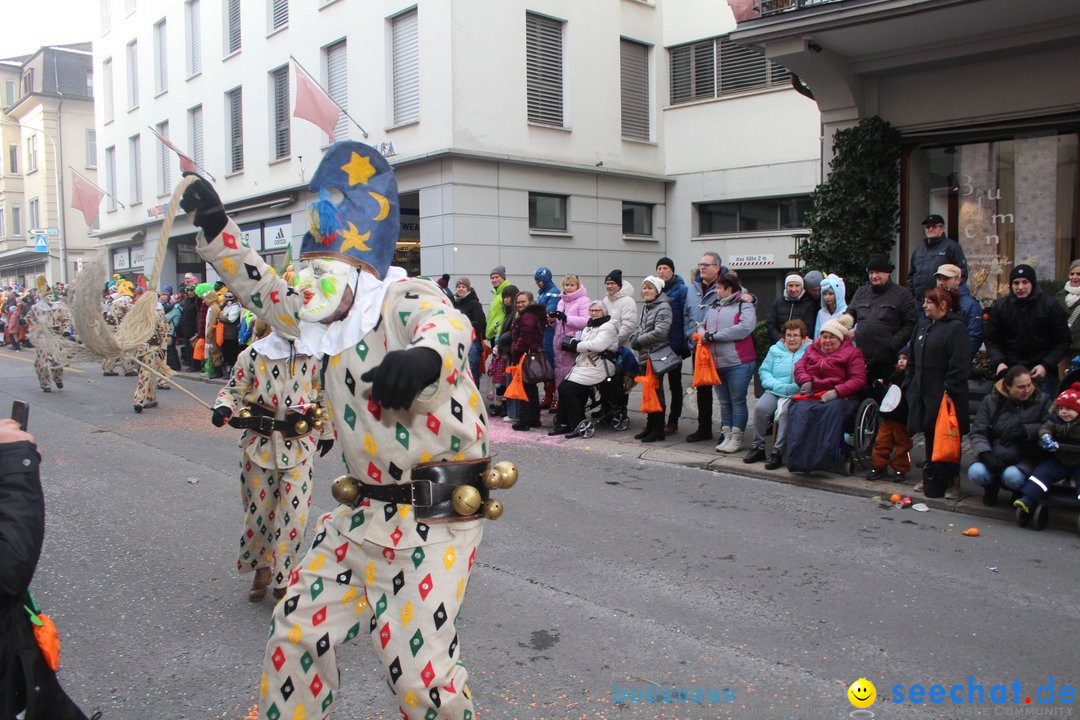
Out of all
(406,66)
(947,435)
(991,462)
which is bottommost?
(991,462)

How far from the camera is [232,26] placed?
23.8 m

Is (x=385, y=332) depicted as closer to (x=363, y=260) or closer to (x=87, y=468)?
(x=363, y=260)

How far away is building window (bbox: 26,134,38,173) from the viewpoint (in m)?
44.2

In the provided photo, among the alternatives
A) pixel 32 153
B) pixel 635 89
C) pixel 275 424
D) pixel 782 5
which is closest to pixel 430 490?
pixel 275 424

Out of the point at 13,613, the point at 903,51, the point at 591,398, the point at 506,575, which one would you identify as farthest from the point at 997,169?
the point at 13,613

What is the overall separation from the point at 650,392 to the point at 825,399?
2.28 m

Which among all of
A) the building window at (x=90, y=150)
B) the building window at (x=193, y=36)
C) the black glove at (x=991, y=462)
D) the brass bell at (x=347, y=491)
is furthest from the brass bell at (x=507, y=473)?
the building window at (x=90, y=150)

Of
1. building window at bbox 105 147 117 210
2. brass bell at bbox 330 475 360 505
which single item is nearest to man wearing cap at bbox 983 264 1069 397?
brass bell at bbox 330 475 360 505

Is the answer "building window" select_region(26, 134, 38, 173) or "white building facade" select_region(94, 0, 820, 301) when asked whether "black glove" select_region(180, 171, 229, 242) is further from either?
"building window" select_region(26, 134, 38, 173)

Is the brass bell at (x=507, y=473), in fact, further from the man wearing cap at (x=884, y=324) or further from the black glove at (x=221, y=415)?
the man wearing cap at (x=884, y=324)

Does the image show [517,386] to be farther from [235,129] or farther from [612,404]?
[235,129]

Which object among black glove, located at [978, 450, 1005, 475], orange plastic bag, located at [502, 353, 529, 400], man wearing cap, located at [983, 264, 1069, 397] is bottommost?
black glove, located at [978, 450, 1005, 475]

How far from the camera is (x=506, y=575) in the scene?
536cm

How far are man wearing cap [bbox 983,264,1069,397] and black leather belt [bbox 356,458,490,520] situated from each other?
620 centimetres
